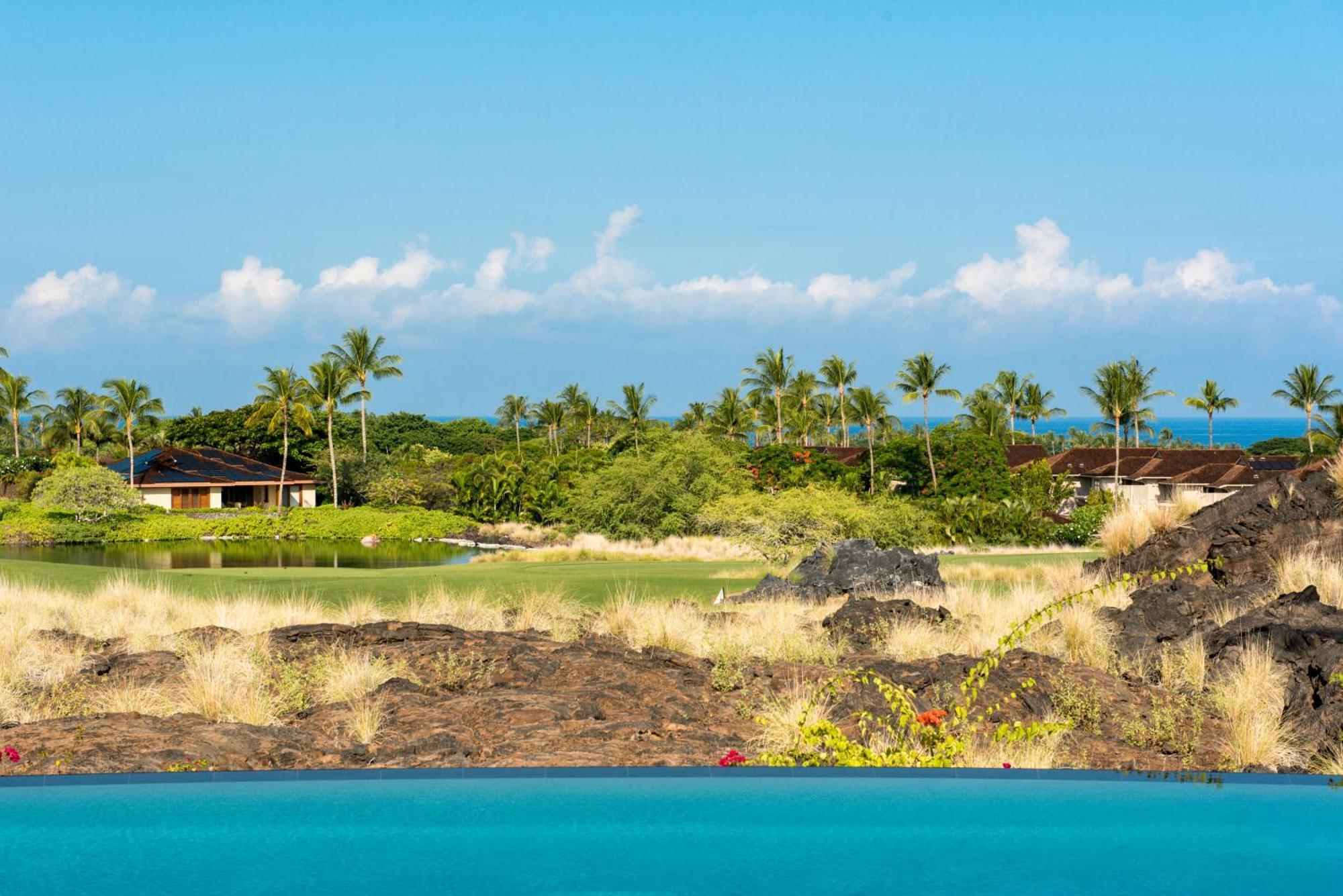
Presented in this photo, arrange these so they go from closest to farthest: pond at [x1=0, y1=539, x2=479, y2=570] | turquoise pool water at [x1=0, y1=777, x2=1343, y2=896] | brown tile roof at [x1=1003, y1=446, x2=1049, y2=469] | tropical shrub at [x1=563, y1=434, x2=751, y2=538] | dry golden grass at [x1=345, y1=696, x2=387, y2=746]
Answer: turquoise pool water at [x1=0, y1=777, x2=1343, y2=896]
dry golden grass at [x1=345, y1=696, x2=387, y2=746]
pond at [x1=0, y1=539, x2=479, y2=570]
tropical shrub at [x1=563, y1=434, x2=751, y2=538]
brown tile roof at [x1=1003, y1=446, x2=1049, y2=469]

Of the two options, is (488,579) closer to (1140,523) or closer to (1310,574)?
(1140,523)

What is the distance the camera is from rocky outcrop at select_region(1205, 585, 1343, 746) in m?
8.73

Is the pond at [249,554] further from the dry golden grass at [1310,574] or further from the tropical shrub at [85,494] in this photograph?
the dry golden grass at [1310,574]

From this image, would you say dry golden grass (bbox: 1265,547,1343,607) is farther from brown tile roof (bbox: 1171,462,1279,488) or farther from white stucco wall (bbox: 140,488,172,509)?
white stucco wall (bbox: 140,488,172,509)

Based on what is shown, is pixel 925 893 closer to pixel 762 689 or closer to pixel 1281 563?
pixel 762 689

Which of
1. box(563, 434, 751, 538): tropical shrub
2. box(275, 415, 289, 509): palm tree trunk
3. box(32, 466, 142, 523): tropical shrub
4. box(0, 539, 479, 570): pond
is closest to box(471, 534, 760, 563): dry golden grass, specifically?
box(563, 434, 751, 538): tropical shrub

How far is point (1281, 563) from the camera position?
46.4 ft

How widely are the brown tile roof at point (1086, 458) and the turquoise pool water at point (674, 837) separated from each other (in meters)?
70.7

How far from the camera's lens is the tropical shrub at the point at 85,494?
5681 centimetres

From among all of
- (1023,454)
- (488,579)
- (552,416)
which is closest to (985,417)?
(1023,454)

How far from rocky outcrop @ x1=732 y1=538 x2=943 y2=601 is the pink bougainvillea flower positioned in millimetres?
8791

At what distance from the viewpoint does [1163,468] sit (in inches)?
2778

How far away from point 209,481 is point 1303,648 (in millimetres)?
62876

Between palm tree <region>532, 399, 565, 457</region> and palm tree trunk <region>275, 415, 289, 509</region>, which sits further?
palm tree <region>532, 399, 565, 457</region>
